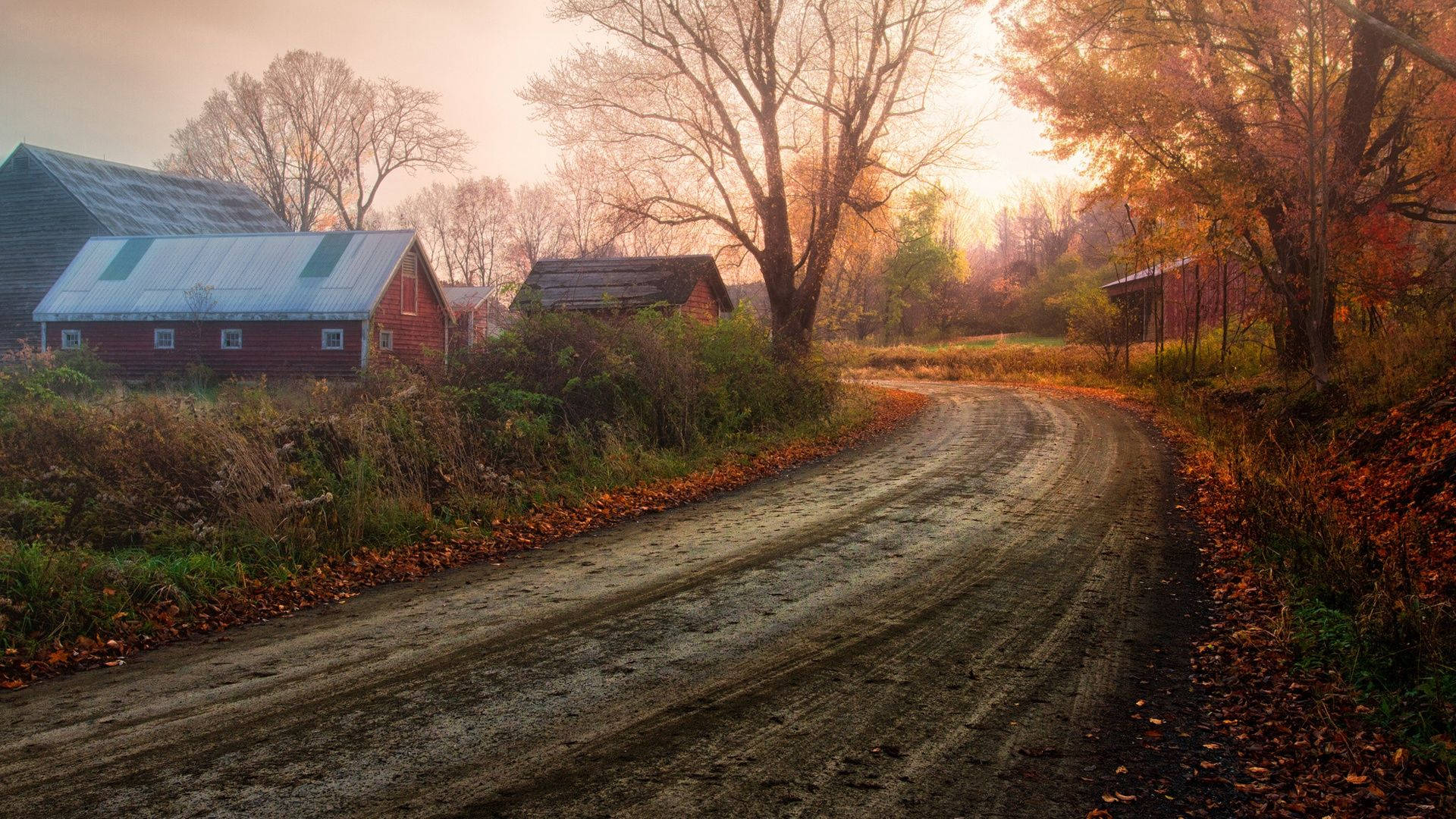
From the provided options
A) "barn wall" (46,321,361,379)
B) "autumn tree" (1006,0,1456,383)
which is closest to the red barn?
"barn wall" (46,321,361,379)

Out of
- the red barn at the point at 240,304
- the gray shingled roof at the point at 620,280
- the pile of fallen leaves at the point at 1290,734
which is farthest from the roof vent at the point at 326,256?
the pile of fallen leaves at the point at 1290,734

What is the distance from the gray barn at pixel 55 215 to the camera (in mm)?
33969

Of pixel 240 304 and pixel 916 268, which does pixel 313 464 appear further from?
pixel 916 268

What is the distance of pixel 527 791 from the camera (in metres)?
3.83

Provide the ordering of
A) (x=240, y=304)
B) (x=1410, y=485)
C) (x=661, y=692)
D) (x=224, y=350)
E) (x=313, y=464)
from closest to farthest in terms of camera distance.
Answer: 1. (x=661, y=692)
2. (x=1410, y=485)
3. (x=313, y=464)
4. (x=240, y=304)
5. (x=224, y=350)

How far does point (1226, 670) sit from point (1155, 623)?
2.86 feet

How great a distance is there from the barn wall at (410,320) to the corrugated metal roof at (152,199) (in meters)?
11.7

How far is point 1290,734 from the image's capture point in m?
4.49

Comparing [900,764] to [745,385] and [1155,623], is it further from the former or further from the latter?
[745,385]

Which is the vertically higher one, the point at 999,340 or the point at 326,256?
the point at 326,256

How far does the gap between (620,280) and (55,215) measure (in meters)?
24.9

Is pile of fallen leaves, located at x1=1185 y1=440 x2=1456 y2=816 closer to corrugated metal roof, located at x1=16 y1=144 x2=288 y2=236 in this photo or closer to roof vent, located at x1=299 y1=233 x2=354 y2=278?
roof vent, located at x1=299 y1=233 x2=354 y2=278

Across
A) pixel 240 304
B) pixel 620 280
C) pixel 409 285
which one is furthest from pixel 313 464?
pixel 409 285

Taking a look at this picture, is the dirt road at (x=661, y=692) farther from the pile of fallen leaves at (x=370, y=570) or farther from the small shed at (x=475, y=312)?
the small shed at (x=475, y=312)
